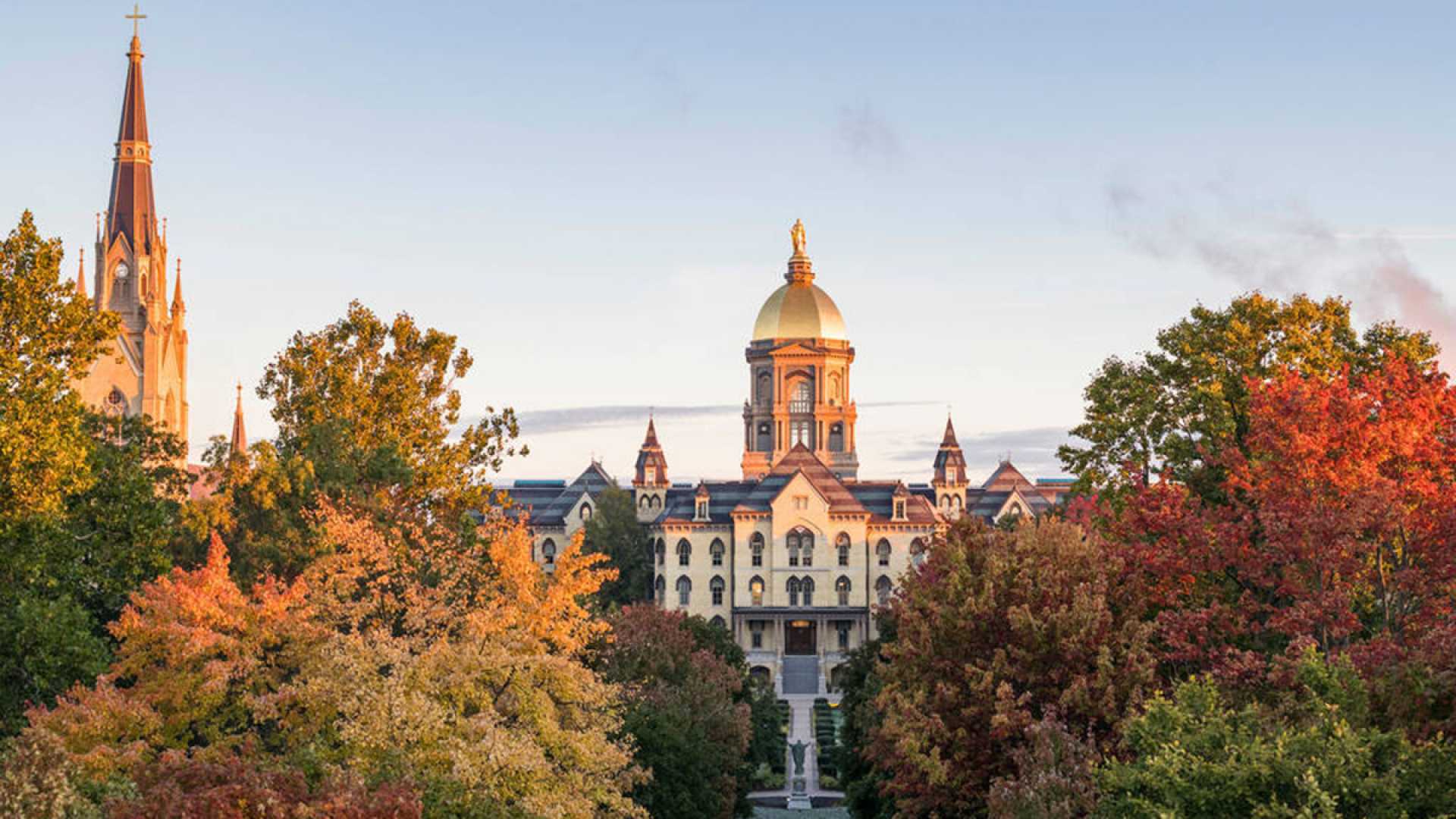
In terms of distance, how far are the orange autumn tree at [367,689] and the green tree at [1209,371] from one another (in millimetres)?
15417

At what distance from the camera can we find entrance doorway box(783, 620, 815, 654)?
404 ft

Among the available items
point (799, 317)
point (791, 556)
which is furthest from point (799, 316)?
point (791, 556)

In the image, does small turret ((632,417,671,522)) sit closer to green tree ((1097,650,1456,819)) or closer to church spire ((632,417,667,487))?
church spire ((632,417,667,487))

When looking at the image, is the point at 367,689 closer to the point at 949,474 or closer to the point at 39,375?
the point at 39,375

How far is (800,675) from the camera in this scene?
11512cm

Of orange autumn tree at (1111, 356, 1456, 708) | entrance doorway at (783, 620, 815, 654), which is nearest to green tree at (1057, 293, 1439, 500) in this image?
orange autumn tree at (1111, 356, 1456, 708)

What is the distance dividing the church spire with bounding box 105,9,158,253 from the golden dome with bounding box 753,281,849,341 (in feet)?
217

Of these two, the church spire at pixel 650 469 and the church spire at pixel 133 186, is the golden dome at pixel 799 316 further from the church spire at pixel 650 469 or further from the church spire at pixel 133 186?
the church spire at pixel 133 186

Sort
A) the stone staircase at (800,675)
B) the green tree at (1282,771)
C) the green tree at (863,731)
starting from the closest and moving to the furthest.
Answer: the green tree at (1282,771) < the green tree at (863,731) < the stone staircase at (800,675)

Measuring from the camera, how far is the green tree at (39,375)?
33.6m

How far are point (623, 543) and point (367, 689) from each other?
99284mm

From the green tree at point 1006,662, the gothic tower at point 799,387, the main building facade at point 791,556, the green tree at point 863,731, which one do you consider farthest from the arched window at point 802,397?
the green tree at point 1006,662

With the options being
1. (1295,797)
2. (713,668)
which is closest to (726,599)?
(713,668)

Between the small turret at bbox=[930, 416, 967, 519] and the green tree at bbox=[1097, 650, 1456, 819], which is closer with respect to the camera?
the green tree at bbox=[1097, 650, 1456, 819]
